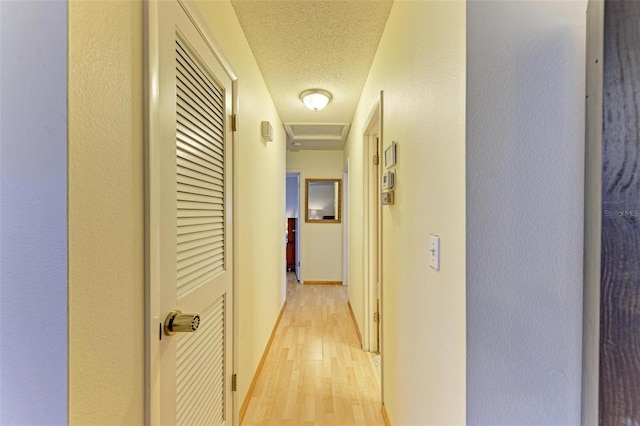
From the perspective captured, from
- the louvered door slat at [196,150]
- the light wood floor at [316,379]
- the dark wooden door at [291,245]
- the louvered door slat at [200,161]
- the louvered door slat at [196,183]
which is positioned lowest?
the light wood floor at [316,379]

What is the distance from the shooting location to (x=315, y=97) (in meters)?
2.53

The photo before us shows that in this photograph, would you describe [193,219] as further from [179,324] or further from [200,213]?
[179,324]

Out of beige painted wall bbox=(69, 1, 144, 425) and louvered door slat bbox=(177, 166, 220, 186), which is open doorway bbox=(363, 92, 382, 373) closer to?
louvered door slat bbox=(177, 166, 220, 186)

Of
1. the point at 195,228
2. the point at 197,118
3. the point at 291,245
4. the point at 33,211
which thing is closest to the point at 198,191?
the point at 195,228

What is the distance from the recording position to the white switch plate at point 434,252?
92 centimetres

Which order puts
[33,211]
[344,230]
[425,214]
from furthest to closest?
[344,230] < [425,214] < [33,211]

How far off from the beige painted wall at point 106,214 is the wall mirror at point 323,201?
4.13m

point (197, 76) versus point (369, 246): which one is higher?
point (197, 76)

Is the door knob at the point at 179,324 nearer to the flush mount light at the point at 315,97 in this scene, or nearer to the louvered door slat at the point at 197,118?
the louvered door slat at the point at 197,118

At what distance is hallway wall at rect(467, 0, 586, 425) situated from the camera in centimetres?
76

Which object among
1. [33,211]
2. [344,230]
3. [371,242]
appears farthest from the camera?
[344,230]

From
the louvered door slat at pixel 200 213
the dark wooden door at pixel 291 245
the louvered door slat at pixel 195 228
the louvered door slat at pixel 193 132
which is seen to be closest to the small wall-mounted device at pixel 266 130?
the louvered door slat at pixel 193 132

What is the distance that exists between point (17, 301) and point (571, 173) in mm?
1334

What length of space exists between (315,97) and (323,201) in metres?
2.55
